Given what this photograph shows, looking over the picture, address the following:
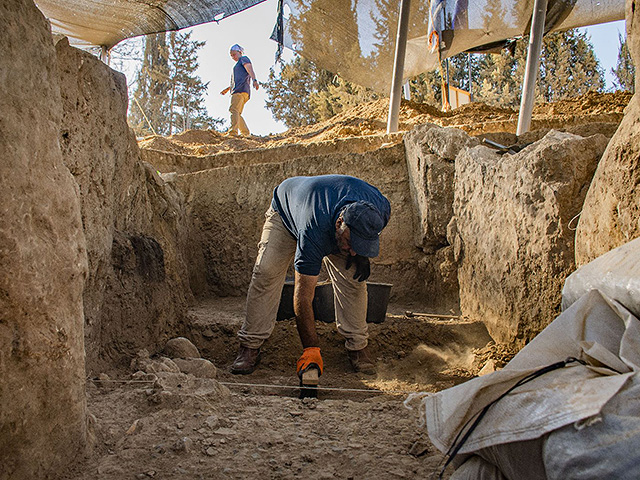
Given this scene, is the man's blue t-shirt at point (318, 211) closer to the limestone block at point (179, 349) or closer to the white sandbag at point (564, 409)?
the limestone block at point (179, 349)

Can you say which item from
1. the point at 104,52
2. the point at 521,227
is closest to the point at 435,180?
the point at 521,227

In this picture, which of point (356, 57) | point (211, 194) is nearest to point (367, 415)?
point (211, 194)

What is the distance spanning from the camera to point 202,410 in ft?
6.25

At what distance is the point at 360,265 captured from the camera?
3139 millimetres

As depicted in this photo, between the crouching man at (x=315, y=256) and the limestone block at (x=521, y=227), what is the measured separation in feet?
2.57

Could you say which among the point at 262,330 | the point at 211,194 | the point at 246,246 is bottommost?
the point at 262,330

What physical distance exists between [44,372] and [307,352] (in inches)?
64.3

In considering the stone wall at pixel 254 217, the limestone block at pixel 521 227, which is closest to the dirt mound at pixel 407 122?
the stone wall at pixel 254 217

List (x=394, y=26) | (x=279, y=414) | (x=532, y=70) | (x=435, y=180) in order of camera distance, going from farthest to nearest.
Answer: (x=394, y=26), (x=532, y=70), (x=435, y=180), (x=279, y=414)

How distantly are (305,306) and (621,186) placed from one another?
173 centimetres

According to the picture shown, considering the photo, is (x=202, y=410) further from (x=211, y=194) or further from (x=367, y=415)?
(x=211, y=194)

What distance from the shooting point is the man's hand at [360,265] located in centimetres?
313

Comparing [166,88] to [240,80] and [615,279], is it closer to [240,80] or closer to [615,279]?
[240,80]

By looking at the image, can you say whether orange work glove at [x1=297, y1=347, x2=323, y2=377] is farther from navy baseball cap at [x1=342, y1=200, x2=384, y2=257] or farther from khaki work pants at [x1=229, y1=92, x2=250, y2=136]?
khaki work pants at [x1=229, y1=92, x2=250, y2=136]
